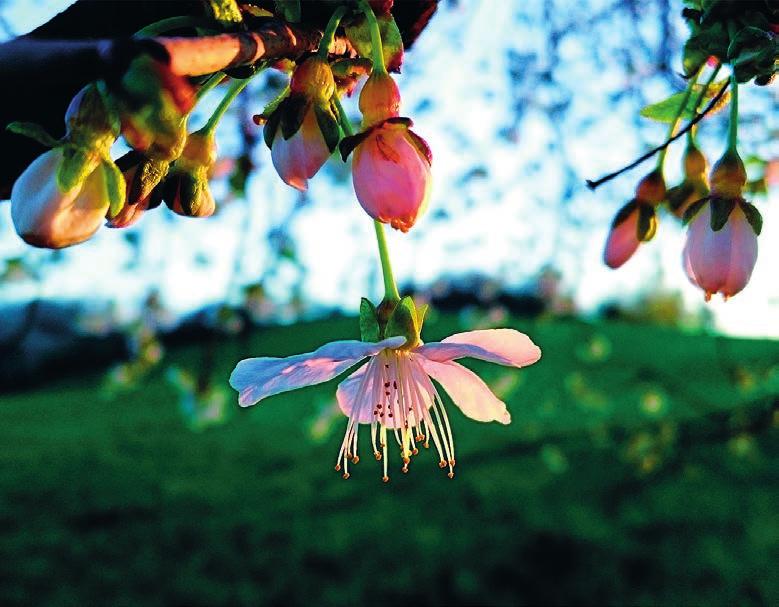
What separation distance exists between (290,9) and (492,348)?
32 centimetres

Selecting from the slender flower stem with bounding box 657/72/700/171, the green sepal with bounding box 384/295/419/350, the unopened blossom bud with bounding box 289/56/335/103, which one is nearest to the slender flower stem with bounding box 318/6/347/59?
the unopened blossom bud with bounding box 289/56/335/103

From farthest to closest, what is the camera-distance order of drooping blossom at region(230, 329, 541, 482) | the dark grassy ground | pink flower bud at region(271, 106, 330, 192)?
the dark grassy ground, drooping blossom at region(230, 329, 541, 482), pink flower bud at region(271, 106, 330, 192)

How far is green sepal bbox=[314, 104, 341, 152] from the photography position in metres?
0.57

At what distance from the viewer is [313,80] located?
550 mm

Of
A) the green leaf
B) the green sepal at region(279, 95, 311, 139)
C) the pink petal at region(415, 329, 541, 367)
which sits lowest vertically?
the pink petal at region(415, 329, 541, 367)

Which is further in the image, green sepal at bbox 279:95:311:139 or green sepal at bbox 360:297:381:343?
green sepal at bbox 360:297:381:343

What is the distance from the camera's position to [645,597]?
4004 millimetres

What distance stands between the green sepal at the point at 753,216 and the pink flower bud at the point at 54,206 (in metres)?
0.55

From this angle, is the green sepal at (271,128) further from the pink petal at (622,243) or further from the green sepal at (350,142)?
the pink petal at (622,243)

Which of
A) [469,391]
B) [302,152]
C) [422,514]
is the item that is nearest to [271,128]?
[302,152]

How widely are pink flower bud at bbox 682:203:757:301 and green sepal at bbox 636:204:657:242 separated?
0.29 ft

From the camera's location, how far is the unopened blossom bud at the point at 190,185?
60 centimetres

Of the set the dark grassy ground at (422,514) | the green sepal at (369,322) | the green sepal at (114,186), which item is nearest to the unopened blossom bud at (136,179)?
the green sepal at (114,186)

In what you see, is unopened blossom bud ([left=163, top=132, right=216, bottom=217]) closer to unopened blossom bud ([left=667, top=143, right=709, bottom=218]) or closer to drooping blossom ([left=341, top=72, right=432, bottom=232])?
drooping blossom ([left=341, top=72, right=432, bottom=232])
